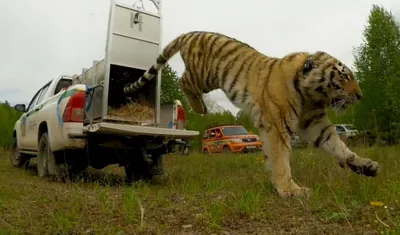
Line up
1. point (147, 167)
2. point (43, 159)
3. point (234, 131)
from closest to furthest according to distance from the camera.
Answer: point (147, 167), point (43, 159), point (234, 131)

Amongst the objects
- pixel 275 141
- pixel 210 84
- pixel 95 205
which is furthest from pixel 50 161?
pixel 275 141

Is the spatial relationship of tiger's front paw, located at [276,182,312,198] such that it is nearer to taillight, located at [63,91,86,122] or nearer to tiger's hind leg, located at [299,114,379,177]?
tiger's hind leg, located at [299,114,379,177]

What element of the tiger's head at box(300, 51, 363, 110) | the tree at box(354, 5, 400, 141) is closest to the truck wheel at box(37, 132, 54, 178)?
the tiger's head at box(300, 51, 363, 110)

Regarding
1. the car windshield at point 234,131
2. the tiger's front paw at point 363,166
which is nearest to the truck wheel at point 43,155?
the tiger's front paw at point 363,166

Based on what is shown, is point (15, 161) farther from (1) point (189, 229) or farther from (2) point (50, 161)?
(1) point (189, 229)

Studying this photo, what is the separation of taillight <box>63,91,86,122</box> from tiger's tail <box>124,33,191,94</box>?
37.3 inches

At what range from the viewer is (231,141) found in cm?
2198

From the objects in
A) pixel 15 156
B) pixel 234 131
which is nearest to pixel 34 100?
pixel 15 156

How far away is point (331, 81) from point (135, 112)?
3.44 m

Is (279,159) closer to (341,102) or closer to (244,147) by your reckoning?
(341,102)

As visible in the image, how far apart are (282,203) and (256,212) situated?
1.67 feet

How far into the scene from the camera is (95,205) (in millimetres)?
4027

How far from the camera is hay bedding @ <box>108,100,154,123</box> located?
711 cm

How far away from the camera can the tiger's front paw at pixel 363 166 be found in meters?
4.62
